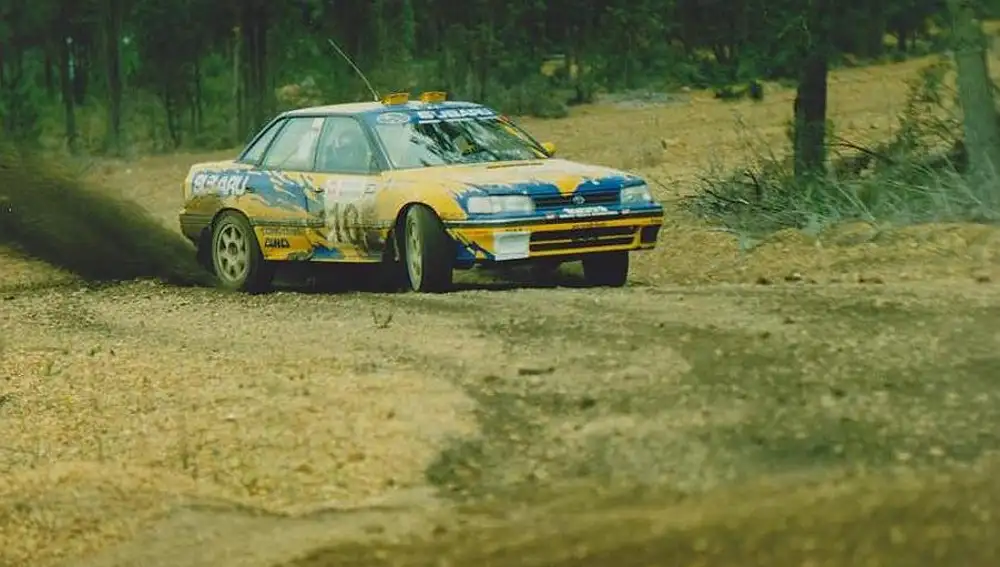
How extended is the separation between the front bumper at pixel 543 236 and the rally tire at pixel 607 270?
0.47 meters

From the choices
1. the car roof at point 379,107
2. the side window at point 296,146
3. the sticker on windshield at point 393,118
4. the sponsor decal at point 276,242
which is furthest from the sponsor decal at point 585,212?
the sponsor decal at point 276,242

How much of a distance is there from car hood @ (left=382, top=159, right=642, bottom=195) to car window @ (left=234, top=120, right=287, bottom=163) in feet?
5.84

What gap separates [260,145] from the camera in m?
15.2

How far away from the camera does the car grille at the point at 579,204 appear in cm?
1295

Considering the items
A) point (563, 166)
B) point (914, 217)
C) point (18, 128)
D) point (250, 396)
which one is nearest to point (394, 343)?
point (250, 396)

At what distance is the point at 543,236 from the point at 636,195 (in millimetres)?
823

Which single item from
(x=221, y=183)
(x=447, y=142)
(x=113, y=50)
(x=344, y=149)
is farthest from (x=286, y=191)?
(x=113, y=50)

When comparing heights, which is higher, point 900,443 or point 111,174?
point 900,443

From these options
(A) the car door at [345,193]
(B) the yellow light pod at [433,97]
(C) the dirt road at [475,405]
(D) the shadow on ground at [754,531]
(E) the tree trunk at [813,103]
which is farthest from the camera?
(E) the tree trunk at [813,103]

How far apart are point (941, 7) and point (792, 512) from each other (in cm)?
900

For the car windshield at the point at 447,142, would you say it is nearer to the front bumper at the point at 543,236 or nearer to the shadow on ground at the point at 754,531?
the front bumper at the point at 543,236

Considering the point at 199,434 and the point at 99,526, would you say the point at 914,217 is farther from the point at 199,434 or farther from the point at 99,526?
the point at 99,526

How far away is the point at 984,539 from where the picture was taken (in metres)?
6.57

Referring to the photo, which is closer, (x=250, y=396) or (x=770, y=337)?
(x=250, y=396)
